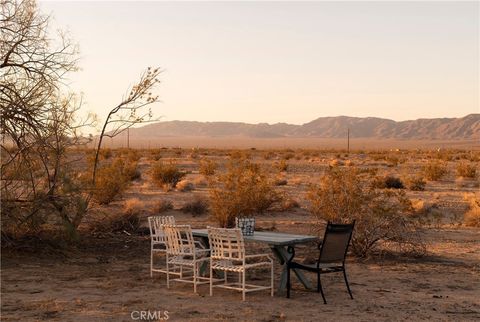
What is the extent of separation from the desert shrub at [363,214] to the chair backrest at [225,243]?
163 inches

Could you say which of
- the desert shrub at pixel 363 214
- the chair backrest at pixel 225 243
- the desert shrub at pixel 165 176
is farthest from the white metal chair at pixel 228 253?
the desert shrub at pixel 165 176

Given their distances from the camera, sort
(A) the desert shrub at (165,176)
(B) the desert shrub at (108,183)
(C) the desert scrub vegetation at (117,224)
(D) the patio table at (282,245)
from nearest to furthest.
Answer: (D) the patio table at (282,245) → (C) the desert scrub vegetation at (117,224) → (B) the desert shrub at (108,183) → (A) the desert shrub at (165,176)

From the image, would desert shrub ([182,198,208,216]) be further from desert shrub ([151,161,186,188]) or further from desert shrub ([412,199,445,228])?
desert shrub ([151,161,186,188])

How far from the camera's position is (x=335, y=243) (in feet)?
29.7

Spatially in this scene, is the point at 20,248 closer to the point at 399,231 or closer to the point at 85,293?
the point at 85,293

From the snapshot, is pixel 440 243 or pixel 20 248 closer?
pixel 20 248

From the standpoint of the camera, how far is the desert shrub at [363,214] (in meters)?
12.6

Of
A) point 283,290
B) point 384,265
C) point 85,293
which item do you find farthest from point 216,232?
point 384,265

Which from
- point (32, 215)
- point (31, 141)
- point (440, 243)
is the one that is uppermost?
point (31, 141)

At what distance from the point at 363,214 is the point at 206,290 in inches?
165

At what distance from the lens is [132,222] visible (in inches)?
631

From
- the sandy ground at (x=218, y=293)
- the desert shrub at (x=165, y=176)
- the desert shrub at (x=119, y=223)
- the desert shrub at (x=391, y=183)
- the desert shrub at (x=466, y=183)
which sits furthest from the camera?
the desert shrub at (x=466, y=183)

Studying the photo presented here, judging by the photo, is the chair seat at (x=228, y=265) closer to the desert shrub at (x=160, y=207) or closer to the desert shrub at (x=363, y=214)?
the desert shrub at (x=363, y=214)

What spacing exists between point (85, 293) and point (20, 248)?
3806mm
